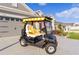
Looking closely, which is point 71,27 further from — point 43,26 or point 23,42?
point 23,42

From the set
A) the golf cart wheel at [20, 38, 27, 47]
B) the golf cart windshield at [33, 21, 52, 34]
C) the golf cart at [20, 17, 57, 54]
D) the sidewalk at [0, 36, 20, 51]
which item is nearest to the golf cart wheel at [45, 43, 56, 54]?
the golf cart at [20, 17, 57, 54]

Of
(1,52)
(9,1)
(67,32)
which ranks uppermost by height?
(9,1)

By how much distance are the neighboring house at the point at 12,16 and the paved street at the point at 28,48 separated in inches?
9.6

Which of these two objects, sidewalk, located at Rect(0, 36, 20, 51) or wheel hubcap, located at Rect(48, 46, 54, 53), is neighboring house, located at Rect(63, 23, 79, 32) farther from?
sidewalk, located at Rect(0, 36, 20, 51)

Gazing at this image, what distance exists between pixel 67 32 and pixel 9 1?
6.62 feet

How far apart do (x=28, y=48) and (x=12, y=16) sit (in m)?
1.10

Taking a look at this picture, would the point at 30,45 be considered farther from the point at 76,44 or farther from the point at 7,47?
the point at 76,44

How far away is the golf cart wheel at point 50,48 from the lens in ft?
19.3

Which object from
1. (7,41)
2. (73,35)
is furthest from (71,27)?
(7,41)

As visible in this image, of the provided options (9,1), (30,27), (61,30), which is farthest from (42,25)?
(9,1)

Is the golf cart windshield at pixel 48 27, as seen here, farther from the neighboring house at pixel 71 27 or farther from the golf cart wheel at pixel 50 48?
the neighboring house at pixel 71 27

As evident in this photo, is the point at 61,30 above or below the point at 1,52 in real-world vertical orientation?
above

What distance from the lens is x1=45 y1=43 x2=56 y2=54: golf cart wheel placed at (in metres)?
5.88

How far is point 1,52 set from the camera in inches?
237
